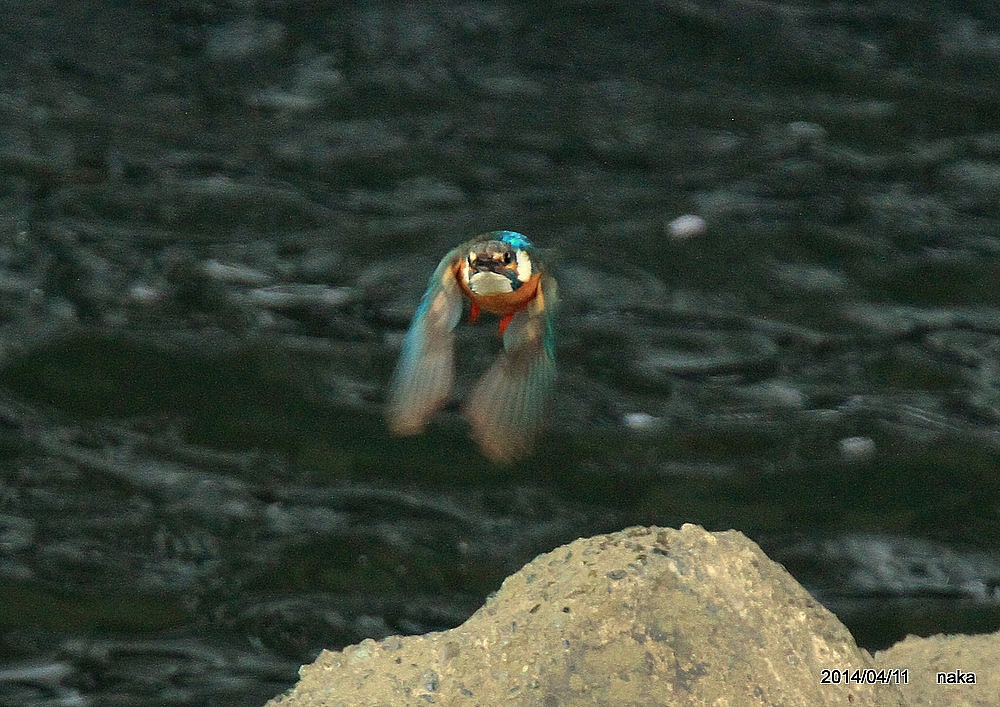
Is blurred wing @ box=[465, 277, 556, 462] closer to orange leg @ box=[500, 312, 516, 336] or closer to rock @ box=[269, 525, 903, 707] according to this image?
orange leg @ box=[500, 312, 516, 336]

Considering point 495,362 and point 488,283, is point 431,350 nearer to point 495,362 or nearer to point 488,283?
point 495,362

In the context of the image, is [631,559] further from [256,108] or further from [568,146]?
[256,108]

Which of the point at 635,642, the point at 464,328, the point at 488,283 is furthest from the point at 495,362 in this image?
the point at 464,328

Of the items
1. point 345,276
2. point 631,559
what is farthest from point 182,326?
point 631,559

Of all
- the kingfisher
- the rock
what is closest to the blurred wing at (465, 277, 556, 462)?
the kingfisher

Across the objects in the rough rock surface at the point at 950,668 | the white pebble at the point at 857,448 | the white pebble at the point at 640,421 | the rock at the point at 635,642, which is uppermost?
the rock at the point at 635,642

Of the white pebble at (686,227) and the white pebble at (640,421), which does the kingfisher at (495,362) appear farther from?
the white pebble at (686,227)

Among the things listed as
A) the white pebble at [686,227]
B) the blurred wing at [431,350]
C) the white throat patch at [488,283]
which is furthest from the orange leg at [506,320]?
the white pebble at [686,227]
